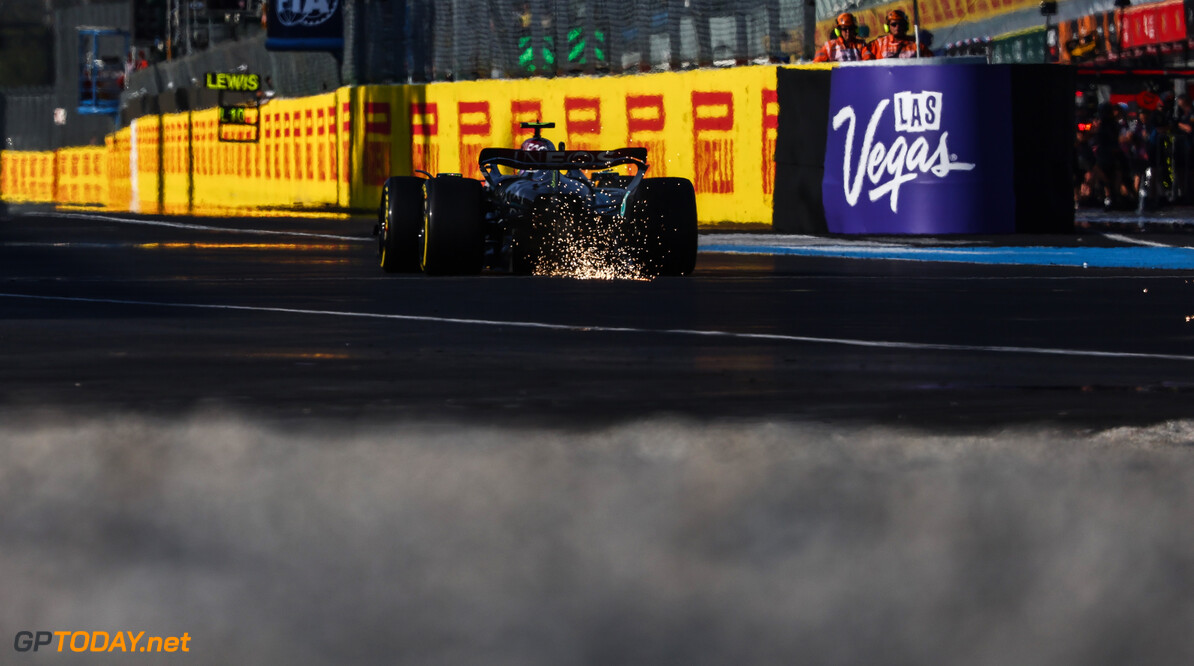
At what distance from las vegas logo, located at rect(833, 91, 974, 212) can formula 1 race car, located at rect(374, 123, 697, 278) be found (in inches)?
307

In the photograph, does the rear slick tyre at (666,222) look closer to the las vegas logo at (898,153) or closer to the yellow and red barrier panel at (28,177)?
the las vegas logo at (898,153)

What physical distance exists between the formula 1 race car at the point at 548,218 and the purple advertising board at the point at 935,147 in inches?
308

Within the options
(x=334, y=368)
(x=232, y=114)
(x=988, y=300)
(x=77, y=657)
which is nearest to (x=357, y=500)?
(x=77, y=657)

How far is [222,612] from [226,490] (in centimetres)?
176

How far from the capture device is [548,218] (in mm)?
18266

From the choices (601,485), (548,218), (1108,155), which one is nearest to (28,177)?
(1108,155)

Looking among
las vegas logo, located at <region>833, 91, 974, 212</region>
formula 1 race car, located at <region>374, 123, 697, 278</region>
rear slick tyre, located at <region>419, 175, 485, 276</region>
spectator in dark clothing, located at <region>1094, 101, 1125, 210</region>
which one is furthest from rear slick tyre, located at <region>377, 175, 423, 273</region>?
spectator in dark clothing, located at <region>1094, 101, 1125, 210</region>

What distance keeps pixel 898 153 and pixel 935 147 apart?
497mm

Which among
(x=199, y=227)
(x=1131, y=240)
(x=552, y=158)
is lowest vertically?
(x=1131, y=240)

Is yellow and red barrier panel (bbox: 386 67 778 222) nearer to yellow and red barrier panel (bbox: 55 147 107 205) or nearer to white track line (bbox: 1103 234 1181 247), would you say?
white track line (bbox: 1103 234 1181 247)

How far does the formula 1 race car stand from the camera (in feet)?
59.3

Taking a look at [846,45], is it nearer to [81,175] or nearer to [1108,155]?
[1108,155]

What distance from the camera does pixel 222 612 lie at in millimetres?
4996

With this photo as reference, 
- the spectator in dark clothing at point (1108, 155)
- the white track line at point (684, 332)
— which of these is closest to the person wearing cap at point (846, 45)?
the spectator in dark clothing at point (1108, 155)
